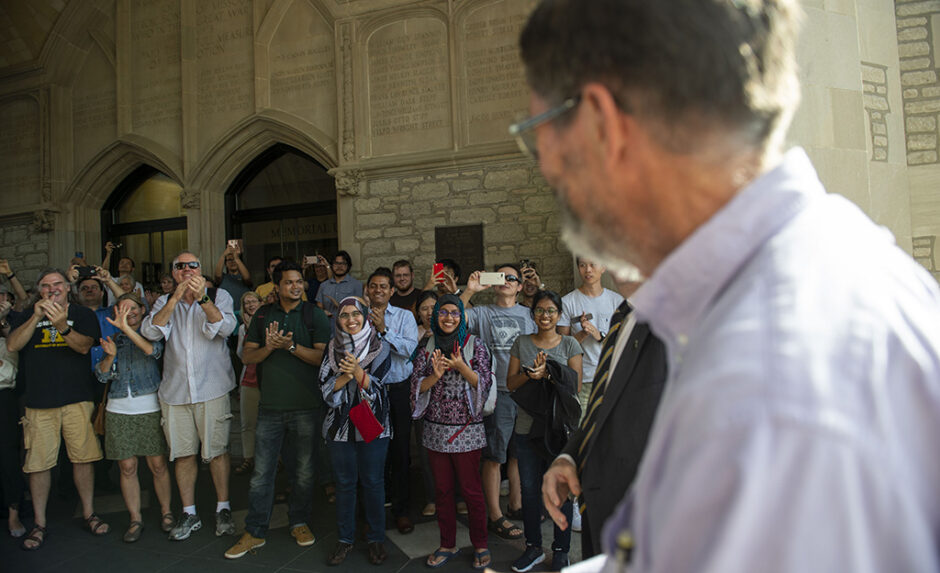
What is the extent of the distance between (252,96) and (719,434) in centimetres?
916

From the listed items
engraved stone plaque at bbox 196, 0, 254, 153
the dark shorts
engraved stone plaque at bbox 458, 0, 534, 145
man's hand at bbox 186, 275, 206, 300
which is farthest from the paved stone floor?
engraved stone plaque at bbox 196, 0, 254, 153

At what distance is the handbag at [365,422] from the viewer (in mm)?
4160

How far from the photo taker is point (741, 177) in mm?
692

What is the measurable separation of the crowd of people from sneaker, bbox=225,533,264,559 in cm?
1

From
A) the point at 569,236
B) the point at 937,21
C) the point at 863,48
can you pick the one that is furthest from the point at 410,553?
the point at 937,21

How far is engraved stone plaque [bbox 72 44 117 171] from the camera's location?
9.63m

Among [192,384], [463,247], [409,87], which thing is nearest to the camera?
[192,384]

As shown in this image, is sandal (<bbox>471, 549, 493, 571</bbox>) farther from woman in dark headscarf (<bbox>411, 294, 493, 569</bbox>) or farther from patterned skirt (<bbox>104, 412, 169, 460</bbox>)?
patterned skirt (<bbox>104, 412, 169, 460</bbox>)

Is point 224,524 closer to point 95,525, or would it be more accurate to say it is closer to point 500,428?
point 95,525

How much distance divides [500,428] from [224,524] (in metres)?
2.32

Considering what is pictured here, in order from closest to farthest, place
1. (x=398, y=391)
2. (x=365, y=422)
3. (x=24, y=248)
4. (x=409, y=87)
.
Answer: (x=365, y=422)
(x=398, y=391)
(x=409, y=87)
(x=24, y=248)

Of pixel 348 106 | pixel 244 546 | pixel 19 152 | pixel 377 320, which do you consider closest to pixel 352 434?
pixel 377 320

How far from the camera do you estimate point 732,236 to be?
65cm

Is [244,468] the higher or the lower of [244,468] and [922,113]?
the lower
